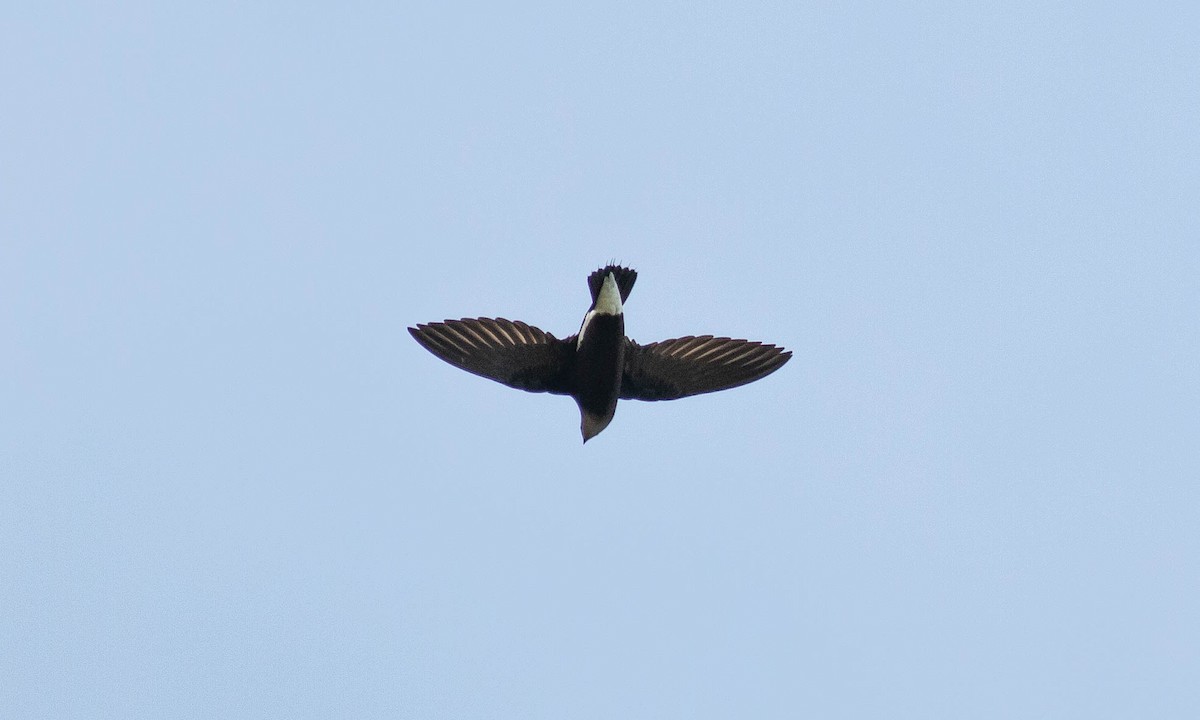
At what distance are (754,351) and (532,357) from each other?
86.3 inches

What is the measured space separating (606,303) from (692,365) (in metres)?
1.26

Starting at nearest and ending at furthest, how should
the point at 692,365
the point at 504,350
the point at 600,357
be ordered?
the point at 600,357 → the point at 504,350 → the point at 692,365

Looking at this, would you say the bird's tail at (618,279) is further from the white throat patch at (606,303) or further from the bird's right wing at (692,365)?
the bird's right wing at (692,365)

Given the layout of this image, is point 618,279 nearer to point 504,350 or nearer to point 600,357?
point 600,357

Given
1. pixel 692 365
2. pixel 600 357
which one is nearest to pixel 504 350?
pixel 600 357

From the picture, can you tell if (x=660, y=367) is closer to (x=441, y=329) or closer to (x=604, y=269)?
(x=604, y=269)

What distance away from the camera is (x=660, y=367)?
16.4m

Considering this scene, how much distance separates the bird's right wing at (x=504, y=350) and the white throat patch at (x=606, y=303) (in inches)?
12.2

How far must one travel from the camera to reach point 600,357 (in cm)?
1566

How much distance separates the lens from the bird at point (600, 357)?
51.6ft

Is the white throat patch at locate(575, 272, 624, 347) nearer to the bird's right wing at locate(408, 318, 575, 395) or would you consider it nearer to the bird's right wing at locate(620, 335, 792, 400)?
the bird's right wing at locate(408, 318, 575, 395)

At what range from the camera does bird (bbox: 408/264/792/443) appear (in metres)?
15.7

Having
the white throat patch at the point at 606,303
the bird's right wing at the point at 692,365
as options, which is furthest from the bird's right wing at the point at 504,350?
the bird's right wing at the point at 692,365

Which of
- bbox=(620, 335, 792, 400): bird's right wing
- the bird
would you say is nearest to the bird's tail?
the bird
